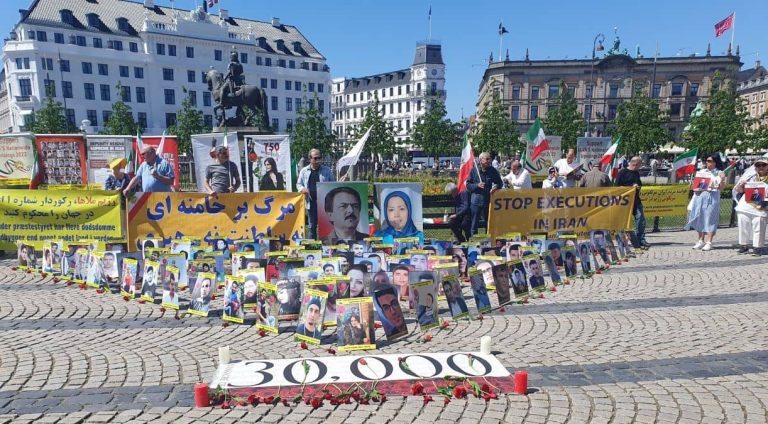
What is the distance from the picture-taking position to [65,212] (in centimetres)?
971

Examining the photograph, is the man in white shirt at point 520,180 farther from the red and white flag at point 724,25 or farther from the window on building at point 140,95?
the window on building at point 140,95

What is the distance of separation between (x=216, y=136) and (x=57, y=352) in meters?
7.19

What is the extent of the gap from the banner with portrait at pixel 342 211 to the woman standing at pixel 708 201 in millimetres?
7353

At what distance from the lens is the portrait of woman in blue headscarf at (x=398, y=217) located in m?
9.77

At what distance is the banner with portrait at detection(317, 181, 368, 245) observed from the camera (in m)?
9.59

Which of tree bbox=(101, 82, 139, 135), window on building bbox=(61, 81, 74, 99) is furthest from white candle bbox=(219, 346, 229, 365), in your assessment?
window on building bbox=(61, 81, 74, 99)

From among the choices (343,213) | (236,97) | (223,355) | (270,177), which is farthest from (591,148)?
(223,355)

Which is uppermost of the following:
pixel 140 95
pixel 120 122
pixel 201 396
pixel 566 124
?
pixel 140 95

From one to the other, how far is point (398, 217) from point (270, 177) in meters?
3.96

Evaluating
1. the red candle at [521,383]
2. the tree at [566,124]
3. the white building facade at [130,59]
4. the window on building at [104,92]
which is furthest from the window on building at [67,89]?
the red candle at [521,383]

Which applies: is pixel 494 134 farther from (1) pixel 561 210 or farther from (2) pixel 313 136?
(1) pixel 561 210

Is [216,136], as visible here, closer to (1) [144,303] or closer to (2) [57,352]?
(1) [144,303]

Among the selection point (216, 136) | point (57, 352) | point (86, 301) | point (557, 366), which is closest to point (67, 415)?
point (57, 352)

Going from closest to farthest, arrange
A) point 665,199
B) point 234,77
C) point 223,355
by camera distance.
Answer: point 223,355 < point 665,199 < point 234,77
